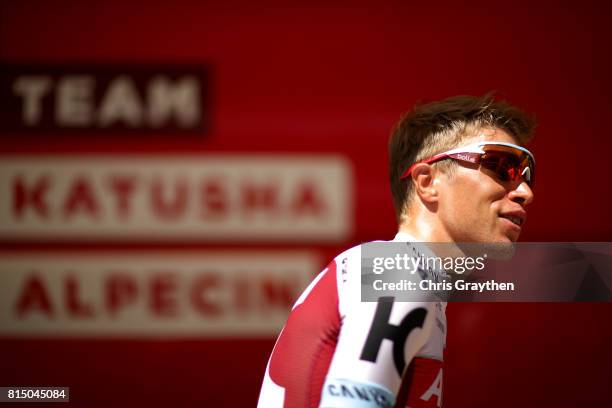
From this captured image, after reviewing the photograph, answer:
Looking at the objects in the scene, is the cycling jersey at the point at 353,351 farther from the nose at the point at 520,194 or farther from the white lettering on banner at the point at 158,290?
the white lettering on banner at the point at 158,290

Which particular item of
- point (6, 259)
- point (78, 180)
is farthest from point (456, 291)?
point (6, 259)

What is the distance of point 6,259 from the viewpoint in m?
2.78

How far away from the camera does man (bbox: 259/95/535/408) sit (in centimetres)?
97

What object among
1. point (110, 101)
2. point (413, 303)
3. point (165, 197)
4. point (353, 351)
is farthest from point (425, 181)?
point (110, 101)

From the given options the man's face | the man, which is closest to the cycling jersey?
the man

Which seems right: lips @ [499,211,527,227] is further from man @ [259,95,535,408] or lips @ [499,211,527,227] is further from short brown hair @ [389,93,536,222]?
short brown hair @ [389,93,536,222]

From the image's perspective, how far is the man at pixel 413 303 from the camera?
970 millimetres

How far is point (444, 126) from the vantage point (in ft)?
4.43

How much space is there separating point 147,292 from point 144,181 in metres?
0.54

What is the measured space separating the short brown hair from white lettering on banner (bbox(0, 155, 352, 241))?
4.63ft

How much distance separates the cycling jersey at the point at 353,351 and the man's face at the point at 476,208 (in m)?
0.12

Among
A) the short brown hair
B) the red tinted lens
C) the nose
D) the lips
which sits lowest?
the lips

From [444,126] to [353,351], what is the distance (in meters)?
0.62

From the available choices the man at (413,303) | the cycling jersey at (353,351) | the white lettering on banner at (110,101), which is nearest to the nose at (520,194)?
the man at (413,303)
